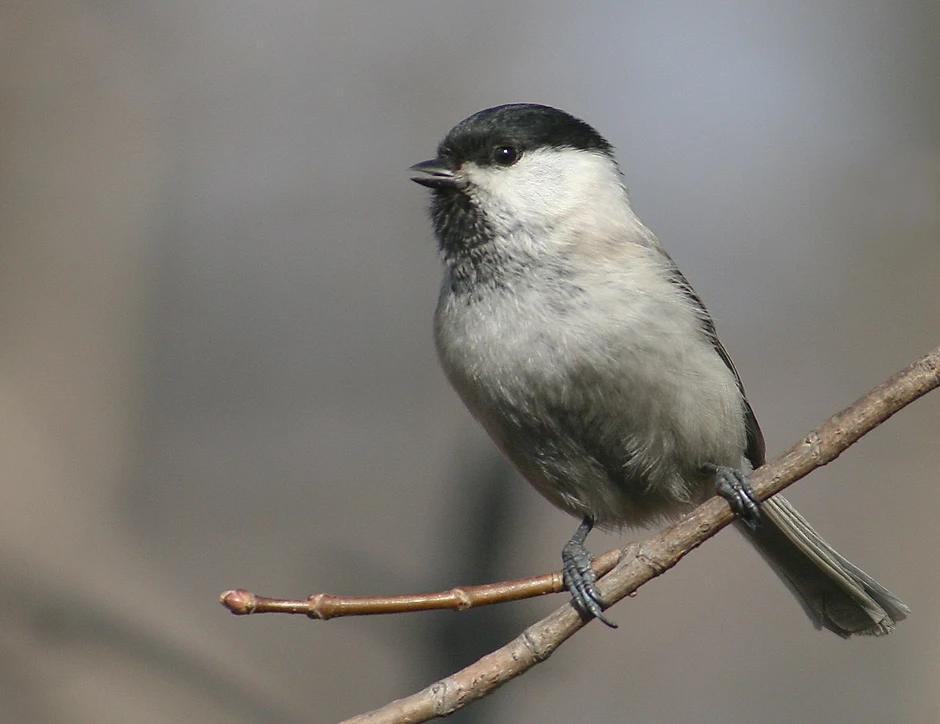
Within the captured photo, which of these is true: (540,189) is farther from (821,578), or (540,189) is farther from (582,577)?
(821,578)

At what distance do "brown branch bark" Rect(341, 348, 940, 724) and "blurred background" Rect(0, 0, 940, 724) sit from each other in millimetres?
1010

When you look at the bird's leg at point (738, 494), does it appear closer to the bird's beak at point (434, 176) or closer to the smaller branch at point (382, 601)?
the smaller branch at point (382, 601)

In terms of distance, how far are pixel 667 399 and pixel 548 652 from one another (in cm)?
55

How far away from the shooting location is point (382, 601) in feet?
3.43

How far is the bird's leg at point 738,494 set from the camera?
4.25 ft

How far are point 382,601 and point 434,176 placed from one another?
0.86 metres

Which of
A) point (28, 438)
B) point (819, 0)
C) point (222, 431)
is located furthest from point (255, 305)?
point (819, 0)

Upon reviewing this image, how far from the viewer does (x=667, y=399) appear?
60.5 inches

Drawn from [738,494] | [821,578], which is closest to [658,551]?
[738,494]

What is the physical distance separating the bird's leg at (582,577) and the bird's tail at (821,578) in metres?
0.33

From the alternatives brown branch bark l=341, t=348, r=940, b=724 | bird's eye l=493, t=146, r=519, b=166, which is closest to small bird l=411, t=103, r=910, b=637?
bird's eye l=493, t=146, r=519, b=166

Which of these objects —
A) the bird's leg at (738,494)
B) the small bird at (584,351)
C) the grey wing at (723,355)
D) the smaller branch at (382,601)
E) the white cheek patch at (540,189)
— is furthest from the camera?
the grey wing at (723,355)

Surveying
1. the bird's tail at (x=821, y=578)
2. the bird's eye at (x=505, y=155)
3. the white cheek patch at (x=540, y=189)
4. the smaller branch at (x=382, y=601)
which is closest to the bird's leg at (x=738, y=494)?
the bird's tail at (x=821, y=578)

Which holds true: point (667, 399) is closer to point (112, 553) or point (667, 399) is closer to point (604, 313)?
point (604, 313)
